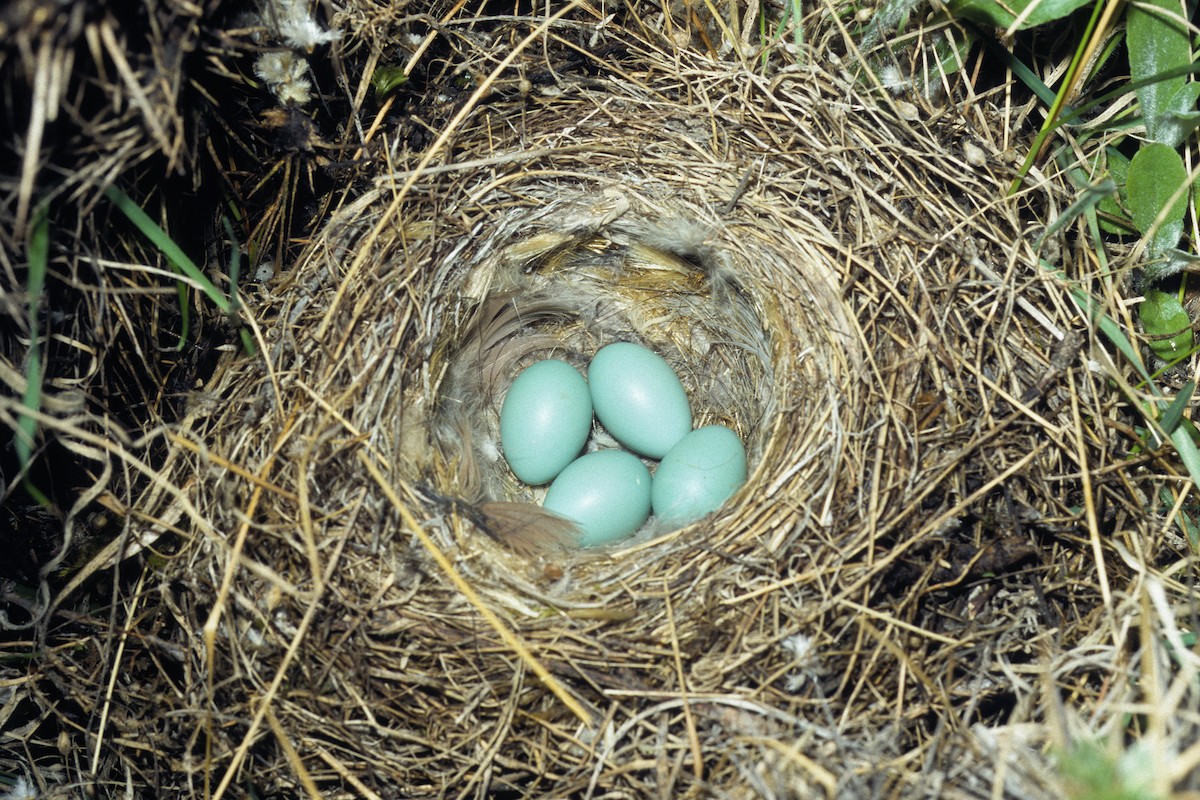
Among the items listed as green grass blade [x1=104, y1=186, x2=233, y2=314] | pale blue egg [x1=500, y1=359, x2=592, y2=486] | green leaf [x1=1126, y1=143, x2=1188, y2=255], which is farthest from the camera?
pale blue egg [x1=500, y1=359, x2=592, y2=486]

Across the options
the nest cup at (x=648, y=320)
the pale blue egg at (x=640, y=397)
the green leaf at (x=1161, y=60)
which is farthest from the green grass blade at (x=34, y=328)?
the green leaf at (x=1161, y=60)

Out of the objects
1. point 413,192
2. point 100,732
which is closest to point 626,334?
point 413,192

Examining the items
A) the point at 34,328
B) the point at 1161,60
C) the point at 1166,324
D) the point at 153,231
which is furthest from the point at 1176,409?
the point at 34,328

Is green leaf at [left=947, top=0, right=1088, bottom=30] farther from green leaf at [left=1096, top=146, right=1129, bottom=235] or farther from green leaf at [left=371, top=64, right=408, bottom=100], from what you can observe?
green leaf at [left=371, top=64, right=408, bottom=100]

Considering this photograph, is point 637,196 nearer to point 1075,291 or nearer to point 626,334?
point 626,334

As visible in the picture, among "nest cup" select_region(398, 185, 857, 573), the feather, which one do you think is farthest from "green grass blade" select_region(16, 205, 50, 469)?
the feather

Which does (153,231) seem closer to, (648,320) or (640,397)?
(640,397)
